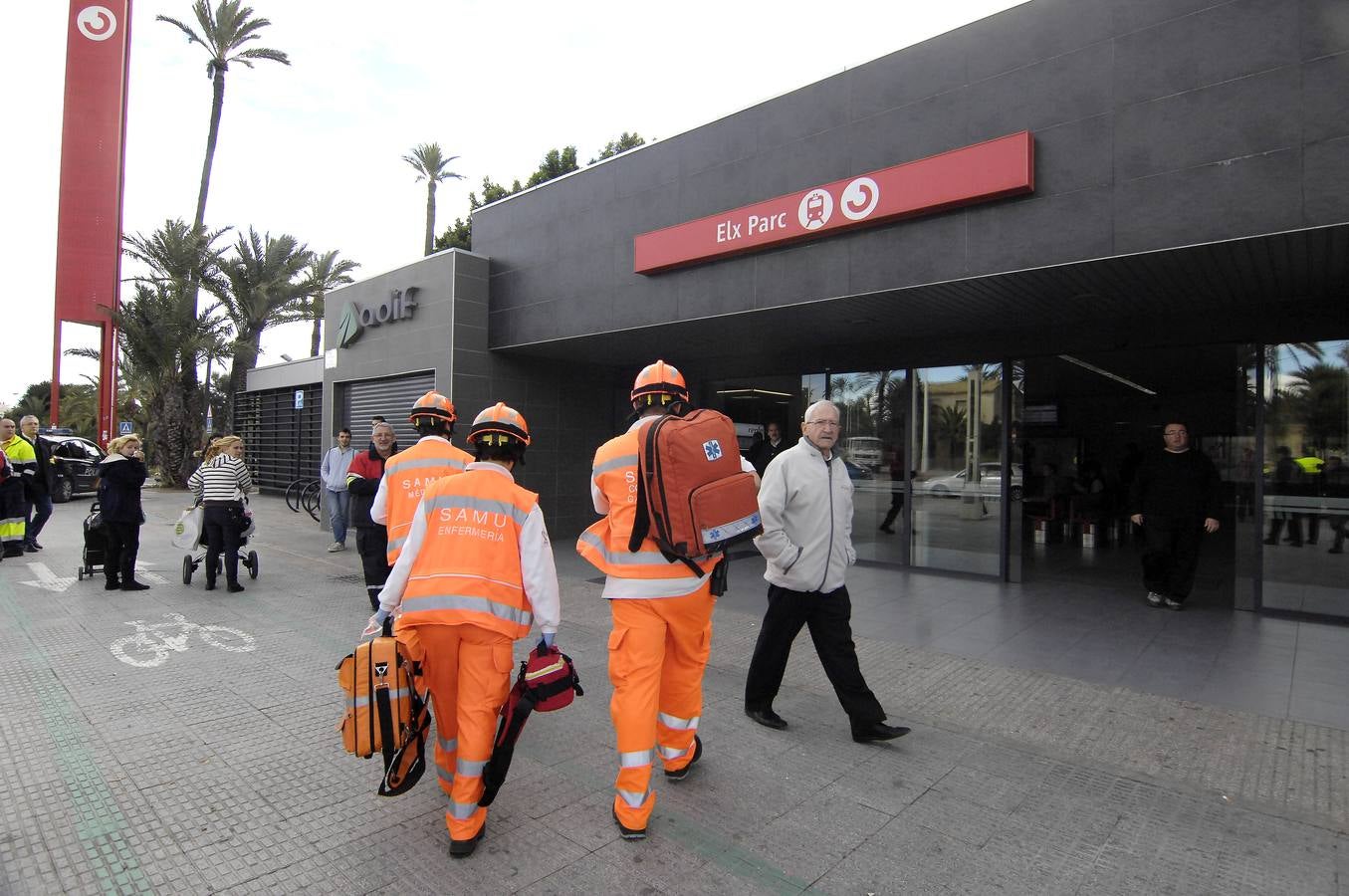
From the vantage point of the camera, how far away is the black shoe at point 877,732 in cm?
385

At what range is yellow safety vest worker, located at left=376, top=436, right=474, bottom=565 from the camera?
14.3ft

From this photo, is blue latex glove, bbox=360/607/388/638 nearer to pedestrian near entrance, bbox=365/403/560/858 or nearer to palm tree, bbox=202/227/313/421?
pedestrian near entrance, bbox=365/403/560/858

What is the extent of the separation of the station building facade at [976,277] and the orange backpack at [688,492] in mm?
4178

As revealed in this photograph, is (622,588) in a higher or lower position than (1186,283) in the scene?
lower

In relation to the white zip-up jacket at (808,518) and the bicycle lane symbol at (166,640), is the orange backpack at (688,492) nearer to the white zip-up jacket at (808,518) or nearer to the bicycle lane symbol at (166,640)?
the white zip-up jacket at (808,518)

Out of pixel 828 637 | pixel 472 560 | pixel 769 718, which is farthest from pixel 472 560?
pixel 769 718

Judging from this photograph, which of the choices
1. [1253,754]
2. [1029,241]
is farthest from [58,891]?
[1029,241]

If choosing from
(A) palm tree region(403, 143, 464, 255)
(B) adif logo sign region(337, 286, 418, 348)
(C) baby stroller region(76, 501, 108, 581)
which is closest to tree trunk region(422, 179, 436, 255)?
(A) palm tree region(403, 143, 464, 255)

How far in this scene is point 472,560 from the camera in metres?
2.85

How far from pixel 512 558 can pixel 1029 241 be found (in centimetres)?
505

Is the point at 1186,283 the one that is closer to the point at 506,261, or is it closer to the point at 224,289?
the point at 506,261

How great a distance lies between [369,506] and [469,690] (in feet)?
12.2

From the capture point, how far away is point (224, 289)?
22.2 meters

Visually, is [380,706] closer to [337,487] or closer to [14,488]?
[337,487]
